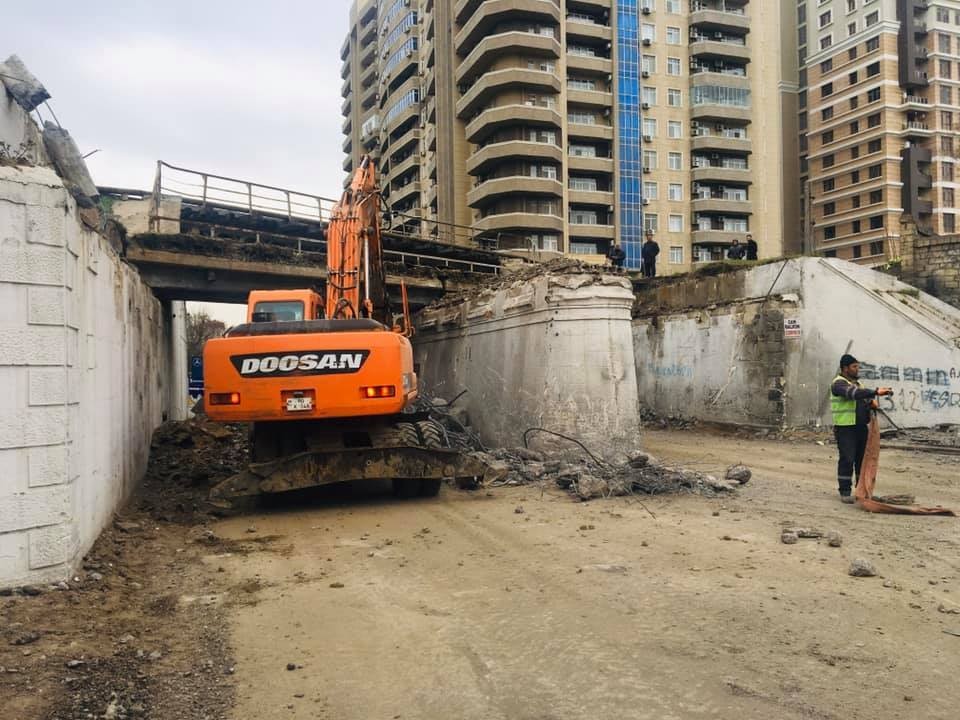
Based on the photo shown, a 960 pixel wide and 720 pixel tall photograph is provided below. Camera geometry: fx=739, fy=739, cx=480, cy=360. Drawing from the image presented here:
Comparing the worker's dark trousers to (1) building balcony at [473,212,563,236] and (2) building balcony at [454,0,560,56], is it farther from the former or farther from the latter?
(2) building balcony at [454,0,560,56]

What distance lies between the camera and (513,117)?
54.1 metres

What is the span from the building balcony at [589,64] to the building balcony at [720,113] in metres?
8.77

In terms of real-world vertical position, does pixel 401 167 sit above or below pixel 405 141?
below

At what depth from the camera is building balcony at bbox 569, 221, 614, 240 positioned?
190 ft

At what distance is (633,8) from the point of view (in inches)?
2387

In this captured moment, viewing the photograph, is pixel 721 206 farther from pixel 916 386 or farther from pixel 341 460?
pixel 341 460

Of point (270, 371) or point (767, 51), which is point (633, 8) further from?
point (270, 371)

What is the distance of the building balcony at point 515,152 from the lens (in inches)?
2133

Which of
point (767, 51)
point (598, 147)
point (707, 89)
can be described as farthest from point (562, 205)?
point (767, 51)

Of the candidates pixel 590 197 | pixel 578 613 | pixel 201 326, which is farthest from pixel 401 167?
pixel 578 613

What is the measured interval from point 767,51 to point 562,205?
26.2 m

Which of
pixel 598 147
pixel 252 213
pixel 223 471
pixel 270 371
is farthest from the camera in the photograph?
pixel 598 147

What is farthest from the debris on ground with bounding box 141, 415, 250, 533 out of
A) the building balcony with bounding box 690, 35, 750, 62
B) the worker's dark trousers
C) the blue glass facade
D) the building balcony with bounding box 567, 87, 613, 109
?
the building balcony with bounding box 690, 35, 750, 62

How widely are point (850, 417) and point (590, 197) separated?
52.0 meters
